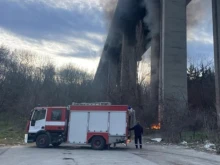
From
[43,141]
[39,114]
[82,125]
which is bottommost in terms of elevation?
[43,141]

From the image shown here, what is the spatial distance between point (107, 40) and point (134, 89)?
51.3 ft

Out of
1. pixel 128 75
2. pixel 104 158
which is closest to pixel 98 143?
pixel 104 158

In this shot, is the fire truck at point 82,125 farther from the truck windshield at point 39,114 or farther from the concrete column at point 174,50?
the concrete column at point 174,50

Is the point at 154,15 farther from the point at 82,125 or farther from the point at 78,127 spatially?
the point at 78,127

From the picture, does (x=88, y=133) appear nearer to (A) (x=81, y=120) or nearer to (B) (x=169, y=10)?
(A) (x=81, y=120)

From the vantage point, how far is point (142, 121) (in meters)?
24.7

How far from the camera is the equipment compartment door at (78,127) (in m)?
14.9

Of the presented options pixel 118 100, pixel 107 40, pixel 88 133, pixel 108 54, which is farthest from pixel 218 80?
pixel 108 54

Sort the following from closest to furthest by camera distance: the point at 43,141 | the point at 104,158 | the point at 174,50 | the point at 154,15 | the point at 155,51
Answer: the point at 104,158, the point at 43,141, the point at 174,50, the point at 154,15, the point at 155,51

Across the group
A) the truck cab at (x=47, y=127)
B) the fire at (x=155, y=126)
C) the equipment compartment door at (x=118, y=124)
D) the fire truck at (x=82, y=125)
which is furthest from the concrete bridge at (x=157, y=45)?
the truck cab at (x=47, y=127)

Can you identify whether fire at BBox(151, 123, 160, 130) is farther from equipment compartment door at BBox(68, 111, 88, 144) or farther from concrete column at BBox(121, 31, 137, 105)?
equipment compartment door at BBox(68, 111, 88, 144)

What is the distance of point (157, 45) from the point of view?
32.1 m

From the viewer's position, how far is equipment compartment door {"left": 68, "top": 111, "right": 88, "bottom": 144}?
49.0 feet

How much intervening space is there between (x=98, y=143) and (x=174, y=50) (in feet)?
46.7
